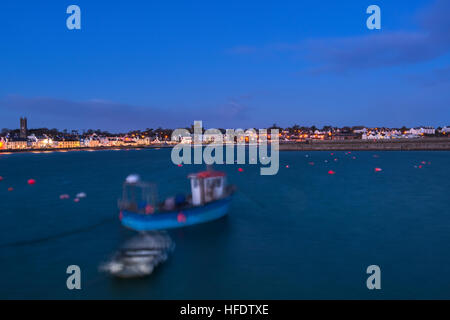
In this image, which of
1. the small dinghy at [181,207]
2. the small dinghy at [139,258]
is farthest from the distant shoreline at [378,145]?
the small dinghy at [139,258]

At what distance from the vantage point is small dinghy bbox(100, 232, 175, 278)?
627 inches

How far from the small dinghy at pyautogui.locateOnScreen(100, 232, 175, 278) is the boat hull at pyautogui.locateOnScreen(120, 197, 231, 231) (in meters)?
2.20

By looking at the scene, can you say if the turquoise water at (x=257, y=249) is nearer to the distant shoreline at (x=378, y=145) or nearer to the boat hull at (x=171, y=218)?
the boat hull at (x=171, y=218)

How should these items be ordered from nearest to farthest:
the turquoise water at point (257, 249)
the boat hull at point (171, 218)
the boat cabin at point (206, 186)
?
1. the turquoise water at point (257, 249)
2. the boat hull at point (171, 218)
3. the boat cabin at point (206, 186)

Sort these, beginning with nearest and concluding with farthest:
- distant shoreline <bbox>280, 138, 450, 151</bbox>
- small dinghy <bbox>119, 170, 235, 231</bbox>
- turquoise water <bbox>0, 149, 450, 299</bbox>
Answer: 1. turquoise water <bbox>0, 149, 450, 299</bbox>
2. small dinghy <bbox>119, 170, 235, 231</bbox>
3. distant shoreline <bbox>280, 138, 450, 151</bbox>

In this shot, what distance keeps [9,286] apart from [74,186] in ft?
137

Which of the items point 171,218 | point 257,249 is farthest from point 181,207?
point 257,249

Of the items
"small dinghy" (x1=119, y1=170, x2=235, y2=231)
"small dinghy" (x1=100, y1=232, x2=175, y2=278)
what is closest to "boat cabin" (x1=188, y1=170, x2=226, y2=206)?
"small dinghy" (x1=119, y1=170, x2=235, y2=231)

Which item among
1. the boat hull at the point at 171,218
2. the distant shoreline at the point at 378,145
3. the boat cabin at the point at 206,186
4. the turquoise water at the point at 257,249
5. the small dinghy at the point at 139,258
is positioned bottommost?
the turquoise water at the point at 257,249

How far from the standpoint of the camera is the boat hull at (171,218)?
21516mm

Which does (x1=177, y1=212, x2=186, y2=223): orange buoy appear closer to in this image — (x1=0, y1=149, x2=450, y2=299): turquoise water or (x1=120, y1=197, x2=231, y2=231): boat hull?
(x1=120, y1=197, x2=231, y2=231): boat hull

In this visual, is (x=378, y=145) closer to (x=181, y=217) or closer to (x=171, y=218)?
(x=181, y=217)

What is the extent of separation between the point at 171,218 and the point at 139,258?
5.99 meters

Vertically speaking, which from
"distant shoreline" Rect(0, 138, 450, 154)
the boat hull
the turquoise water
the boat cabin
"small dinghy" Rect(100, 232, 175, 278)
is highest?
"distant shoreline" Rect(0, 138, 450, 154)
